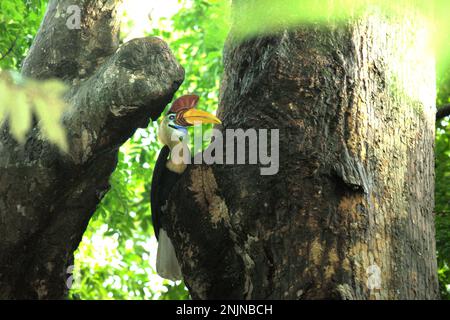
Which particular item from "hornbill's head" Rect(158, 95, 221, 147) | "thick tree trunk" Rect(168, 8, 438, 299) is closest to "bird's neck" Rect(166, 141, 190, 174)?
"hornbill's head" Rect(158, 95, 221, 147)

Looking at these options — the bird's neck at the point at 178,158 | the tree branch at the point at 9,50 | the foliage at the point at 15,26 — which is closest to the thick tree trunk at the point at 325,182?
the bird's neck at the point at 178,158

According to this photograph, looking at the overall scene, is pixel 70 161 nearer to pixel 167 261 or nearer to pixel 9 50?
pixel 167 261

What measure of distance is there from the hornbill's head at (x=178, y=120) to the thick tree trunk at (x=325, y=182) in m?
0.48

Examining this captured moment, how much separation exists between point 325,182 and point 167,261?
4.67 ft

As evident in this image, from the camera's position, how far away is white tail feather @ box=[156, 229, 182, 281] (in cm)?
402

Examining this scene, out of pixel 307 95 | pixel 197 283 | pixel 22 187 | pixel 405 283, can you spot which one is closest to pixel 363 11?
pixel 307 95

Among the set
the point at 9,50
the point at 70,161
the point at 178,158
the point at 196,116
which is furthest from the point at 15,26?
the point at 70,161

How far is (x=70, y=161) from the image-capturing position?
330 centimetres

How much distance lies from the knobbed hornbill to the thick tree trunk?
1.46 feet

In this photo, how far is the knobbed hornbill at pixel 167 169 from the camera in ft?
12.6

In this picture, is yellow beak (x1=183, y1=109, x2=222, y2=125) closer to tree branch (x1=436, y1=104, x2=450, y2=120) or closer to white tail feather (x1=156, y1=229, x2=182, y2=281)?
white tail feather (x1=156, y1=229, x2=182, y2=281)

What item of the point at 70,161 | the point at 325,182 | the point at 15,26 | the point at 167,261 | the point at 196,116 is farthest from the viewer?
the point at 15,26

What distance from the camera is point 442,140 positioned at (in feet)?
17.6
